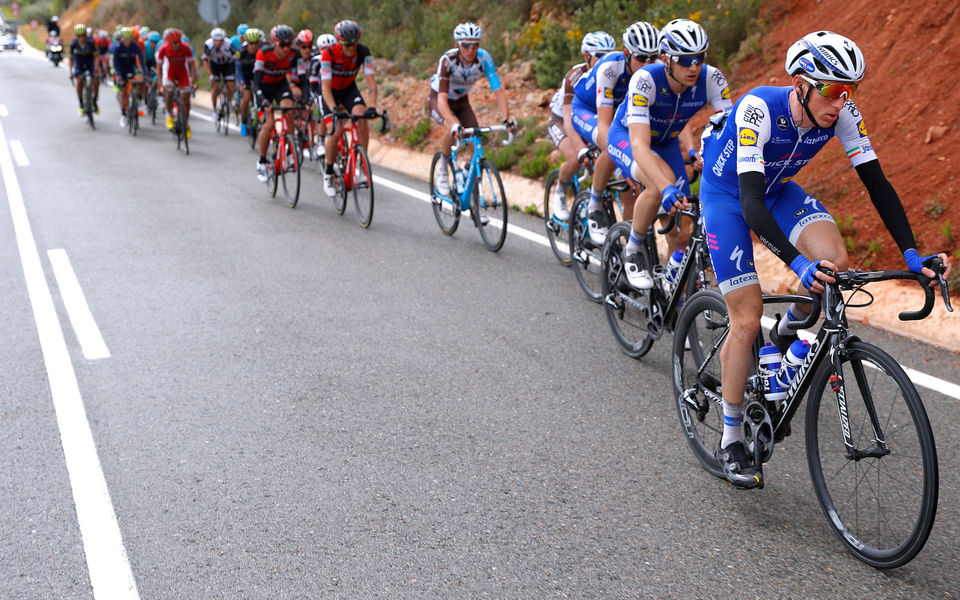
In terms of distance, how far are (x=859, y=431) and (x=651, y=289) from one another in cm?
219

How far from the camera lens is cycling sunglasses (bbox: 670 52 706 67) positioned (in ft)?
17.9

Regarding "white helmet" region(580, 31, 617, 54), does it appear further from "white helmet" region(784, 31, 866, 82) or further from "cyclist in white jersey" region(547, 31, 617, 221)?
"white helmet" region(784, 31, 866, 82)

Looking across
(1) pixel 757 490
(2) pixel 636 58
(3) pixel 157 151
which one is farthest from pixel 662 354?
(3) pixel 157 151

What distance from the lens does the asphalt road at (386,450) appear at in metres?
3.53

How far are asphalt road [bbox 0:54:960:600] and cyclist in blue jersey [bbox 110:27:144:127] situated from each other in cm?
1210

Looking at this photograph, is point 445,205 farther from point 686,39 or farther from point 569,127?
point 686,39

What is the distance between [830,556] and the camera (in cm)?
360

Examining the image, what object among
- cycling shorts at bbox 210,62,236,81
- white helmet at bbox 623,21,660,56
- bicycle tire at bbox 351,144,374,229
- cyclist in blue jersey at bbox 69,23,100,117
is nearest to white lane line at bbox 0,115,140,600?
bicycle tire at bbox 351,144,374,229

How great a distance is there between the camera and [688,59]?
5.46m

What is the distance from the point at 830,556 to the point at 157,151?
50.7ft

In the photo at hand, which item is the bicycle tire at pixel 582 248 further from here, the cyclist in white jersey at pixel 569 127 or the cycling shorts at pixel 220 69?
the cycling shorts at pixel 220 69

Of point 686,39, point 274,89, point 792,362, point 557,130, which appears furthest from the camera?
point 274,89

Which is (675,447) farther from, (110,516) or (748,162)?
(110,516)

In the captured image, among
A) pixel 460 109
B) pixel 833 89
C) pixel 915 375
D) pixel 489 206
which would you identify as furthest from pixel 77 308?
pixel 915 375
